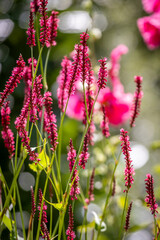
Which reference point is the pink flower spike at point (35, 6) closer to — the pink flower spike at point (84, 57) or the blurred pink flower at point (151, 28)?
the pink flower spike at point (84, 57)

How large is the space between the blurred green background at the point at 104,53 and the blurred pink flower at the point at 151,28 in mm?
125

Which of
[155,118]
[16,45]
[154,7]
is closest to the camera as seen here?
[154,7]

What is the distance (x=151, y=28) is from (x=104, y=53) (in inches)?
61.2

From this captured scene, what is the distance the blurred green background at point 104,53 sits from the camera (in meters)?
1.11

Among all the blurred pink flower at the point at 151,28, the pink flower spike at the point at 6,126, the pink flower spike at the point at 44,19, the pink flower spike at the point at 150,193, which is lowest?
the pink flower spike at the point at 150,193

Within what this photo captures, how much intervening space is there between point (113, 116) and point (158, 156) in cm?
166

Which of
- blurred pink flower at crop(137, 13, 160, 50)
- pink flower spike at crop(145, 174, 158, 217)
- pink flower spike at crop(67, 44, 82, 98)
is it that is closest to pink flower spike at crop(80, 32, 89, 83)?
pink flower spike at crop(67, 44, 82, 98)

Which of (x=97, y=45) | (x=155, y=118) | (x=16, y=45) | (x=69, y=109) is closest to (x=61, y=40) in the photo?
(x=16, y=45)

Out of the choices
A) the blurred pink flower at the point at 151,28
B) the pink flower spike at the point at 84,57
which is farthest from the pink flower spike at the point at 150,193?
the blurred pink flower at the point at 151,28

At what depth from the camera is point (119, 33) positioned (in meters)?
2.80

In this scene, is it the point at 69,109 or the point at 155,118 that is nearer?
the point at 69,109

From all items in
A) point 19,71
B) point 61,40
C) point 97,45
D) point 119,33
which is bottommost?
point 19,71

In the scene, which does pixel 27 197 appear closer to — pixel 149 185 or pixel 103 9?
pixel 149 185

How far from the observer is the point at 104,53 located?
235 cm
